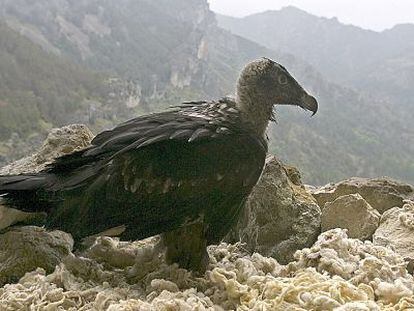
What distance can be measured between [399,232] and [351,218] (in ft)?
1.03

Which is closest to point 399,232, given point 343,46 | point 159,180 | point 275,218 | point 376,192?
point 275,218

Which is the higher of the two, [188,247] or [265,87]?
[265,87]

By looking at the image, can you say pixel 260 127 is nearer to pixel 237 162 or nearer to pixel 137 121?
pixel 237 162

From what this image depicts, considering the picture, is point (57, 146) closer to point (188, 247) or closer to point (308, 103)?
point (188, 247)

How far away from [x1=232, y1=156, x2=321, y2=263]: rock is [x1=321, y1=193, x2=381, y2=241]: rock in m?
0.07

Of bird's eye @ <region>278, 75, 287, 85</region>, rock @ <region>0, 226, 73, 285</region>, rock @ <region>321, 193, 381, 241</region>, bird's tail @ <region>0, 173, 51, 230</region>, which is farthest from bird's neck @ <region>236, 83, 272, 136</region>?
rock @ <region>0, 226, 73, 285</region>

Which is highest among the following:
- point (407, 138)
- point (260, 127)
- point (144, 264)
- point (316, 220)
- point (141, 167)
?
point (260, 127)

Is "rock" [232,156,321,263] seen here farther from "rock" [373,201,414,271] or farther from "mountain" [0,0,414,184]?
"mountain" [0,0,414,184]

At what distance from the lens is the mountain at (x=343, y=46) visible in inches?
5020

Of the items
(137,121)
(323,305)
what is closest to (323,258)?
(323,305)

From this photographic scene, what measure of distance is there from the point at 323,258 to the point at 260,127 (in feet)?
2.53

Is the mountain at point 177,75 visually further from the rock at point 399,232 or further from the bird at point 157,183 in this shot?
the bird at point 157,183

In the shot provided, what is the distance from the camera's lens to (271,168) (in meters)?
3.66

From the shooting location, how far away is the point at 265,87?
3135mm
